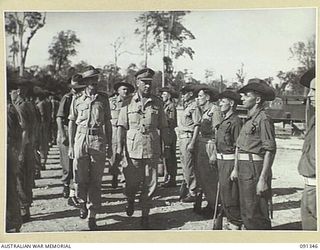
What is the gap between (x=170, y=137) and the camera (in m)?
2.59

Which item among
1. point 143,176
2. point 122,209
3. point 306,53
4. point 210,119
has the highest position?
point 306,53

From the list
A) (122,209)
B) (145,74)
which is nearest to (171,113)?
(145,74)

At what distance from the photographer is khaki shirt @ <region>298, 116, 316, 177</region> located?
252 centimetres

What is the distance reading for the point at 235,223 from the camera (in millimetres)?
2557

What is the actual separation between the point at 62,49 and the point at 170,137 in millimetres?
495

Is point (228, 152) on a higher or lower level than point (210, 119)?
lower

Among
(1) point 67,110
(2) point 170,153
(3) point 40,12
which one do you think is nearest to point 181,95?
(2) point 170,153

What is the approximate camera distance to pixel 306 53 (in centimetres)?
252

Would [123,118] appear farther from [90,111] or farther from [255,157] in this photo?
[255,157]

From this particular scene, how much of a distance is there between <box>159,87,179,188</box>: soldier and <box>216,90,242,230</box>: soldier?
0.52 feet

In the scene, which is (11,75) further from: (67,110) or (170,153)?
(170,153)

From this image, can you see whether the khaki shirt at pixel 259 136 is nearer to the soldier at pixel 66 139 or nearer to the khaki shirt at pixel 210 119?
the khaki shirt at pixel 210 119

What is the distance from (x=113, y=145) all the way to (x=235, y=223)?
52 cm

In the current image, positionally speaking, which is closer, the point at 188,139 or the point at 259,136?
the point at 259,136
